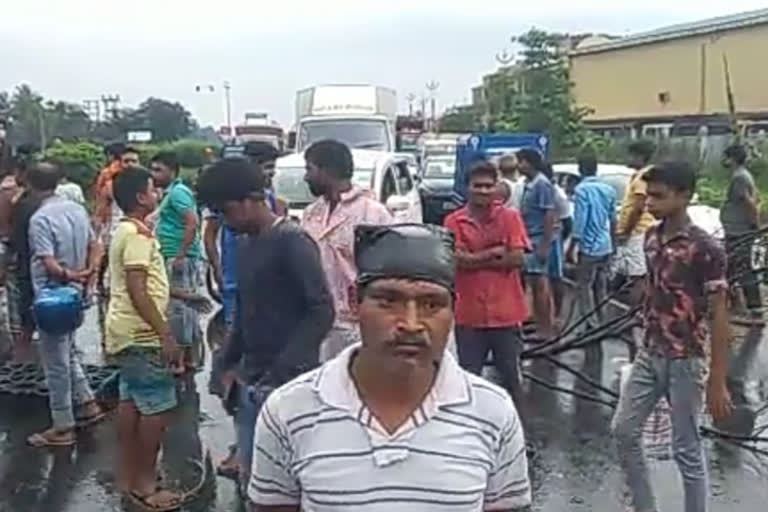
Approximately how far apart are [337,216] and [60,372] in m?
2.17

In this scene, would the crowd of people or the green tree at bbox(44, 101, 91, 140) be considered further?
the green tree at bbox(44, 101, 91, 140)

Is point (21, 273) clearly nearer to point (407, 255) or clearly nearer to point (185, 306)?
point (185, 306)

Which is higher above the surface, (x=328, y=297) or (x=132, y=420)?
(x=328, y=297)

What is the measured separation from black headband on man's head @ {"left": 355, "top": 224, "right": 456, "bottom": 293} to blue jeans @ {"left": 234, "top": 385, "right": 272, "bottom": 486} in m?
2.57

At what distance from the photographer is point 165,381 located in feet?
19.9

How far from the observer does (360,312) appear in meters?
2.45

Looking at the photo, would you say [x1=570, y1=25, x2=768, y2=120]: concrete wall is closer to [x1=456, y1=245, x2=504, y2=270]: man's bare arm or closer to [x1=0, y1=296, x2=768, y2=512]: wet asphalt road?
[x1=0, y1=296, x2=768, y2=512]: wet asphalt road

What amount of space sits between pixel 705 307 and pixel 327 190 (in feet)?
5.94

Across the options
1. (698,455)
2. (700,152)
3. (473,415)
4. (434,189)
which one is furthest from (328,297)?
(700,152)

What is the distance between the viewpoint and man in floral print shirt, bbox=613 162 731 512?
5.41 metres

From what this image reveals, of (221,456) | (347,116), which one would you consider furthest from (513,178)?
(347,116)

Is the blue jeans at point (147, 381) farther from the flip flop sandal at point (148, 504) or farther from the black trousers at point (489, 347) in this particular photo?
the black trousers at point (489, 347)

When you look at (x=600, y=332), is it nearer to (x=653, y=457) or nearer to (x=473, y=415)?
(x=653, y=457)

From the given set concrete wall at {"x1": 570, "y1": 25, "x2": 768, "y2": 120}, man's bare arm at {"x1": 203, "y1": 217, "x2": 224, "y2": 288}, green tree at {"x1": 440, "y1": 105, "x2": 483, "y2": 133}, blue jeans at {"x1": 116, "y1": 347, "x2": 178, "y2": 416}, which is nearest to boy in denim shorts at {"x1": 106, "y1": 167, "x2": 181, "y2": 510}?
blue jeans at {"x1": 116, "y1": 347, "x2": 178, "y2": 416}
